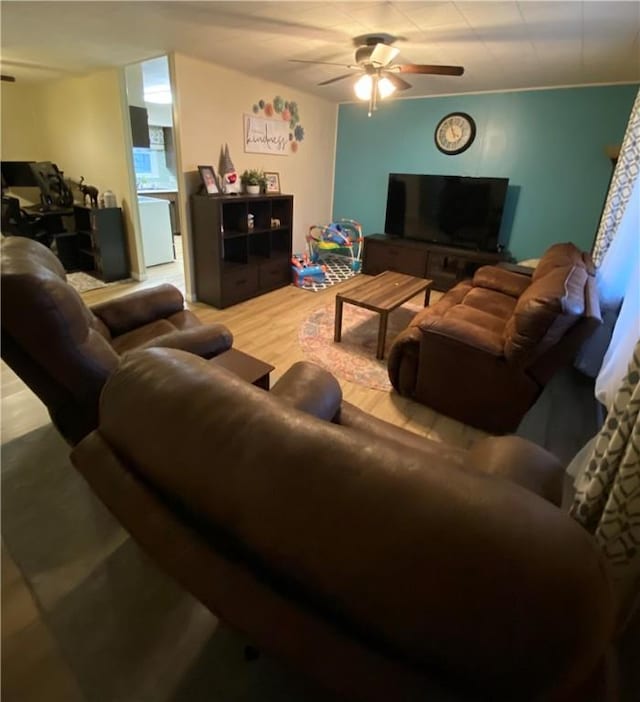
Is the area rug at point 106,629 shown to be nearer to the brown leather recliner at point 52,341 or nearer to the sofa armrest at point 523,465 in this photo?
the brown leather recliner at point 52,341

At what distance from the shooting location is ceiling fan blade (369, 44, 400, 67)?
2490 mm

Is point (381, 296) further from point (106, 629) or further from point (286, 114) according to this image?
point (286, 114)

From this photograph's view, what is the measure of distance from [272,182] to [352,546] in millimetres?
4702

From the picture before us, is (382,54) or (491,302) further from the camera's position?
(491,302)

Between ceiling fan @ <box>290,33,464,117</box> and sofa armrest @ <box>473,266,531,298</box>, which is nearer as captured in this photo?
ceiling fan @ <box>290,33,464,117</box>

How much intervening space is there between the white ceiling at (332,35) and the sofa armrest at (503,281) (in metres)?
1.64

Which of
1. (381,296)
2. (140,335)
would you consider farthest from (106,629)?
(381,296)

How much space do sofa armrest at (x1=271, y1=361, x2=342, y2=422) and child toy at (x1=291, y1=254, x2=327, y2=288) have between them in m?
3.30

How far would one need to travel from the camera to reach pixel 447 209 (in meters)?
4.57

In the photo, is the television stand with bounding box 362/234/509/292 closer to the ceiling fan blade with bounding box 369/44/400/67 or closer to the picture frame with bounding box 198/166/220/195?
the picture frame with bounding box 198/166/220/195

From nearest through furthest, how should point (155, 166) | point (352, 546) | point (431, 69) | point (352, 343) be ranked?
point (352, 546), point (431, 69), point (352, 343), point (155, 166)

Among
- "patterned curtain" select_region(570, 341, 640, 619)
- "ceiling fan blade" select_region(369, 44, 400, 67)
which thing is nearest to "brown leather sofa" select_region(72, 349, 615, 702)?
"patterned curtain" select_region(570, 341, 640, 619)

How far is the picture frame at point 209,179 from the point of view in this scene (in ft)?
11.9

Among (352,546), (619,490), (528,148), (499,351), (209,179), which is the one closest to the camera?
(352,546)
